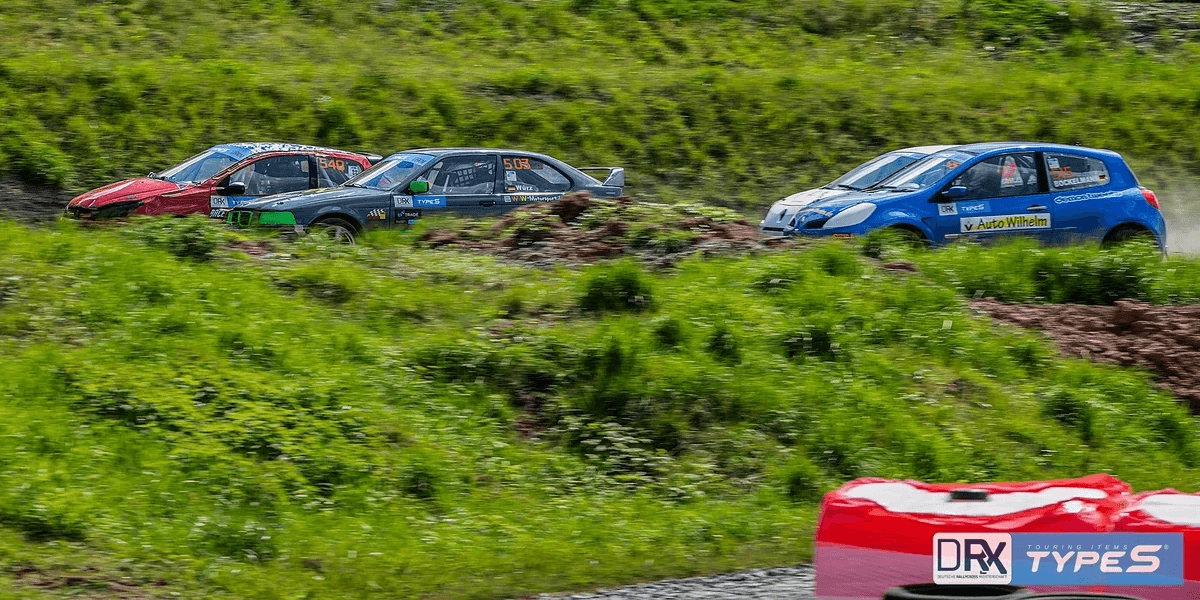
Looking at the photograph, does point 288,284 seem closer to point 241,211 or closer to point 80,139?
point 241,211

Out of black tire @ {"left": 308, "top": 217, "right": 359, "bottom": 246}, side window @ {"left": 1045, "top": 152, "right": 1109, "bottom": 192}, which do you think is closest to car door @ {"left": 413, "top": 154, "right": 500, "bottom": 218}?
black tire @ {"left": 308, "top": 217, "right": 359, "bottom": 246}

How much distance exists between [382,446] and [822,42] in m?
22.5

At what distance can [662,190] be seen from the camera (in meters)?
21.7

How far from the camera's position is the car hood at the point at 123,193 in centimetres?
1625

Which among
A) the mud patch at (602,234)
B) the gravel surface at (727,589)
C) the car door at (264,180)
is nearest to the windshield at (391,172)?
the car door at (264,180)

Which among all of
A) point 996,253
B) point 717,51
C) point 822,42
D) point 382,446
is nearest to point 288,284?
point 382,446

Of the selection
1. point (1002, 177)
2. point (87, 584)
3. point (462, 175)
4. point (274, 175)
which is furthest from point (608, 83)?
point (87, 584)

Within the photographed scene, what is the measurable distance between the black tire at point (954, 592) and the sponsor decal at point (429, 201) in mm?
11854

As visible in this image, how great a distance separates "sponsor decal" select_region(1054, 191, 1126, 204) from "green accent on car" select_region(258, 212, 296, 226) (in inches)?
337

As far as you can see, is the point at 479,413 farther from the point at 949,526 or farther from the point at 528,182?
the point at 528,182

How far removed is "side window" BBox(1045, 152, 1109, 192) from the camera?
14.7m

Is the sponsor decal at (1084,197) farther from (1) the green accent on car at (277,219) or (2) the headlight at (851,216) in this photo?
(1) the green accent on car at (277,219)

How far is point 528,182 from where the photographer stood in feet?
54.4

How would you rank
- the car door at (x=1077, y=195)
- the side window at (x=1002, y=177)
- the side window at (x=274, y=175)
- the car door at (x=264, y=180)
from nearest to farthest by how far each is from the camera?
1. the side window at (x=1002, y=177)
2. the car door at (x=1077, y=195)
3. the car door at (x=264, y=180)
4. the side window at (x=274, y=175)
